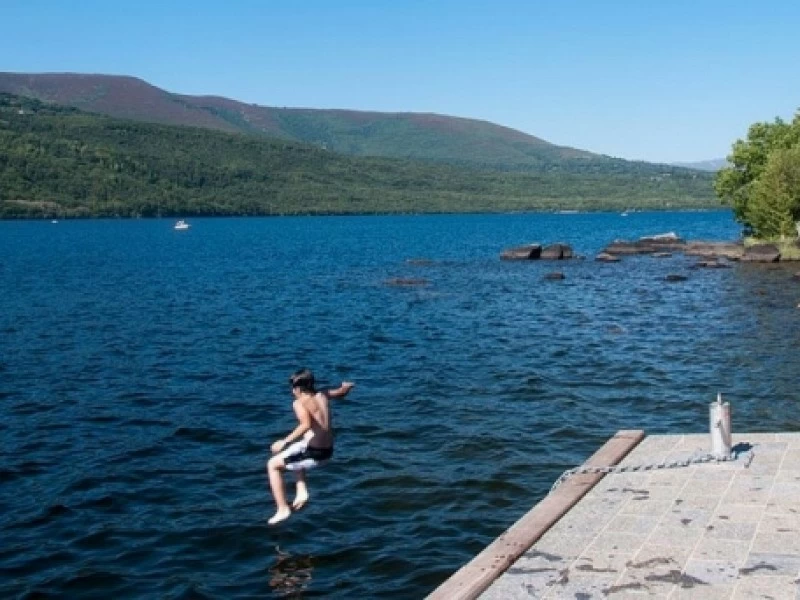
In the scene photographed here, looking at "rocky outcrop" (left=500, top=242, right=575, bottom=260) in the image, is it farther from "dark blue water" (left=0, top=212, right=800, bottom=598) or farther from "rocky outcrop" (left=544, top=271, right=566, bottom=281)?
"dark blue water" (left=0, top=212, right=800, bottom=598)

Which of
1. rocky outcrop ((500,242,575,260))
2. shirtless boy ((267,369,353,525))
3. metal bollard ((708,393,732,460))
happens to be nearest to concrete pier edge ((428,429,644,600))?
metal bollard ((708,393,732,460))

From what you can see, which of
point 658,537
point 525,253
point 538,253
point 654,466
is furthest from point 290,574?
point 538,253

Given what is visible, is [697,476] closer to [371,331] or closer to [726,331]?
[726,331]

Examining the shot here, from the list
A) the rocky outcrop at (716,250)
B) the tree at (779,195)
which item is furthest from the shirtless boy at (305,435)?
the tree at (779,195)

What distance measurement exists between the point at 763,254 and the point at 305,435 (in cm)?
5993

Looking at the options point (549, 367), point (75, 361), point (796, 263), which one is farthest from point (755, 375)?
point (796, 263)

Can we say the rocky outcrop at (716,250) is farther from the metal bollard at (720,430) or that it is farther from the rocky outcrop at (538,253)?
the metal bollard at (720,430)

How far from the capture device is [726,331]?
35562mm

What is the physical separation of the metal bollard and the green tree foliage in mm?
59787

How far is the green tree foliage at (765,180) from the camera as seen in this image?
69438mm

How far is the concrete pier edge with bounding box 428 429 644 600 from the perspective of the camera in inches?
388

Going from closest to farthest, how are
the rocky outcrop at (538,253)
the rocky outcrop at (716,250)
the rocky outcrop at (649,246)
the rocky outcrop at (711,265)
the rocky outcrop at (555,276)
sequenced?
the rocky outcrop at (555,276) < the rocky outcrop at (711,265) < the rocky outcrop at (716,250) < the rocky outcrop at (538,253) < the rocky outcrop at (649,246)

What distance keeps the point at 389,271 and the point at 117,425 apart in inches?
2045

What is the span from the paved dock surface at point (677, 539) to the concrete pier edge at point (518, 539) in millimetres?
102
